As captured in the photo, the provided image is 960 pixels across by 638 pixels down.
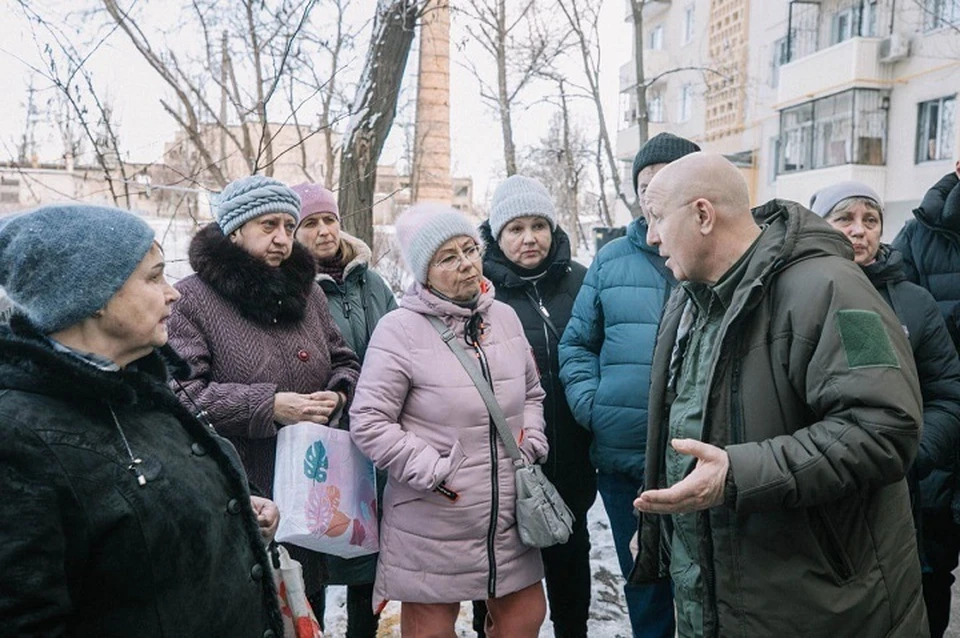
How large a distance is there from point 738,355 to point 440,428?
1.18 m

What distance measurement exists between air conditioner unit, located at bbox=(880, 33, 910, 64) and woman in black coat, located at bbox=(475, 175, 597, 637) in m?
18.1

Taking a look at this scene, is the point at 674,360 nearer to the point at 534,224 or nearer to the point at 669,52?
the point at 534,224

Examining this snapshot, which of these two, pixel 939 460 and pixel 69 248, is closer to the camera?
pixel 69 248

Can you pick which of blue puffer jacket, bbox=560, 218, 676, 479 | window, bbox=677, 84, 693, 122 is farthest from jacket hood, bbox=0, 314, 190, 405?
window, bbox=677, 84, 693, 122

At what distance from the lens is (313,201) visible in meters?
3.36

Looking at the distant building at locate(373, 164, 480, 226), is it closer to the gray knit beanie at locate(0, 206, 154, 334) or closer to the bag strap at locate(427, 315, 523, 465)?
the bag strap at locate(427, 315, 523, 465)

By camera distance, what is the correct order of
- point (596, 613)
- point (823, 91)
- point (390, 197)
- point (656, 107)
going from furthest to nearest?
1. point (656, 107)
2. point (823, 91)
3. point (390, 197)
4. point (596, 613)

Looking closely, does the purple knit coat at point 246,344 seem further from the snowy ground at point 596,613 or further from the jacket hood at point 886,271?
the jacket hood at point 886,271

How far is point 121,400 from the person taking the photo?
1.61 meters

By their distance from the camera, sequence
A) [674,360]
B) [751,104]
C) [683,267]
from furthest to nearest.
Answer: [751,104]
[674,360]
[683,267]

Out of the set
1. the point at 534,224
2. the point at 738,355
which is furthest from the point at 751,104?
the point at 738,355

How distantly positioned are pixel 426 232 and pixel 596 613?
2.34m

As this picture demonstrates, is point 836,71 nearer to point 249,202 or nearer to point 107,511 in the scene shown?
point 249,202

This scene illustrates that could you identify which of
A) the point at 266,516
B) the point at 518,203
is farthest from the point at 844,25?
the point at 266,516
